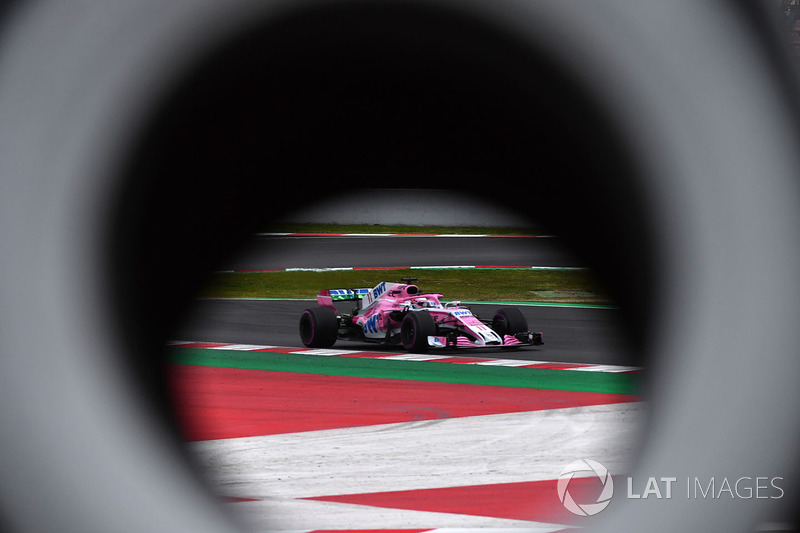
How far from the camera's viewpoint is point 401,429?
7934mm

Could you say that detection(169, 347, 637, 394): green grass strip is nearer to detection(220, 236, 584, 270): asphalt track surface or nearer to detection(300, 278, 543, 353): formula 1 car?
detection(300, 278, 543, 353): formula 1 car

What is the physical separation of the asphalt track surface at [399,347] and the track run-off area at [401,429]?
145mm

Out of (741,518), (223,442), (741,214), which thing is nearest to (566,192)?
(741,214)

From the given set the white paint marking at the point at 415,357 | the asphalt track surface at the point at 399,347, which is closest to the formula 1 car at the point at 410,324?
the white paint marking at the point at 415,357

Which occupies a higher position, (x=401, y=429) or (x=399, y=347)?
(x=399, y=347)

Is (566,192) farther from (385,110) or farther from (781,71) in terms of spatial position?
(781,71)

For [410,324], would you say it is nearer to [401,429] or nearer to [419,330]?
[419,330]

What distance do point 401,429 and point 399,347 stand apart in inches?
275

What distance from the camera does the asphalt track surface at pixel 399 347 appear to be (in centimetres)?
1373

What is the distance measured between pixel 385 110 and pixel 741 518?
79cm

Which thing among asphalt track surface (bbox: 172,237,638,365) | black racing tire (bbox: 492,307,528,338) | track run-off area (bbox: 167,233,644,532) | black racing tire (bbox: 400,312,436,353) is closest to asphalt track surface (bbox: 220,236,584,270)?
asphalt track surface (bbox: 172,237,638,365)

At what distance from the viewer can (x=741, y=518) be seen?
1073 mm

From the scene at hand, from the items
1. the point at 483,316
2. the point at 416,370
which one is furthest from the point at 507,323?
the point at 483,316

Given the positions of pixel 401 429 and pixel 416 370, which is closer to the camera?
pixel 401 429
